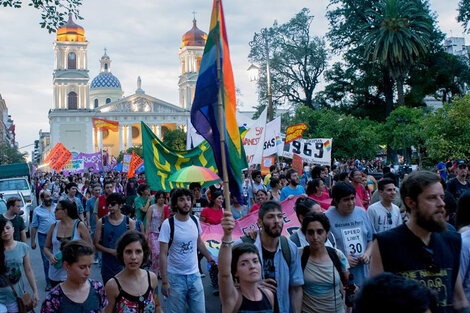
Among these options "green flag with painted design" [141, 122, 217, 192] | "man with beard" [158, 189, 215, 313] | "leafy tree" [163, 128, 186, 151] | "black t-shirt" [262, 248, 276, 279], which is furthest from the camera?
"leafy tree" [163, 128, 186, 151]

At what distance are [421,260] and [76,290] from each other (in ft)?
7.61

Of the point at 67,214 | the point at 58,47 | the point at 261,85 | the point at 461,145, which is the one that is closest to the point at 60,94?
the point at 58,47

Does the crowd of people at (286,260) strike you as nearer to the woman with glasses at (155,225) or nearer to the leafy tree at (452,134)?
the woman with glasses at (155,225)

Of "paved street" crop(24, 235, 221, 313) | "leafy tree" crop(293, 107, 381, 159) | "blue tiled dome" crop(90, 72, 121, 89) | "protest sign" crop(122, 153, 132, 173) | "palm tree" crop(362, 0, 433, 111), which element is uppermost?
"blue tiled dome" crop(90, 72, 121, 89)

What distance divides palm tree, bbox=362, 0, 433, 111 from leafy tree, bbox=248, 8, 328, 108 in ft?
18.0

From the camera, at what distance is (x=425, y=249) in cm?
313

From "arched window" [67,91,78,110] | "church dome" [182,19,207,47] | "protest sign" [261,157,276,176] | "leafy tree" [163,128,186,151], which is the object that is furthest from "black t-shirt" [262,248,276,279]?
"church dome" [182,19,207,47]

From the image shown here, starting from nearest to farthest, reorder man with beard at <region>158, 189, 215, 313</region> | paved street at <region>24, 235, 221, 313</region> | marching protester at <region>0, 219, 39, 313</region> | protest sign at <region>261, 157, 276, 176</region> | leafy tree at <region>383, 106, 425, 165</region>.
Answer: marching protester at <region>0, 219, 39, 313</region>
man with beard at <region>158, 189, 215, 313</region>
paved street at <region>24, 235, 221, 313</region>
protest sign at <region>261, 157, 276, 176</region>
leafy tree at <region>383, 106, 425, 165</region>

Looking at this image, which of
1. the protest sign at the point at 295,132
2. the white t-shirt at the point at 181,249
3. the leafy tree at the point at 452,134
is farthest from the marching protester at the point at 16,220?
the leafy tree at the point at 452,134

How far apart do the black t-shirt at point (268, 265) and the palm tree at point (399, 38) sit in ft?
114

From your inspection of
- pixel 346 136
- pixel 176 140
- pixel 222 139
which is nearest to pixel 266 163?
pixel 222 139

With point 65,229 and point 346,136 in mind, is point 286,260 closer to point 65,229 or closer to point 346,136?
point 65,229

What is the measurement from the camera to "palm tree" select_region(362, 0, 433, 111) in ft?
122

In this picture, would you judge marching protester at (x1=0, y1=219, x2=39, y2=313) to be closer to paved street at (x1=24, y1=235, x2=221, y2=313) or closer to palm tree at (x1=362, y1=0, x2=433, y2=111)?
paved street at (x1=24, y1=235, x2=221, y2=313)
